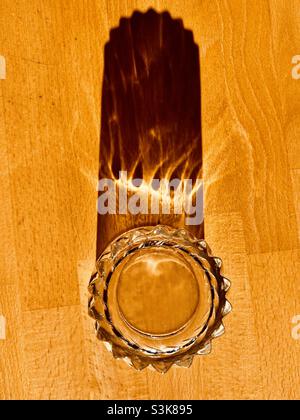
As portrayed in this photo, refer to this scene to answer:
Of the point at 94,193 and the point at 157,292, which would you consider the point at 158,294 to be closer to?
the point at 157,292

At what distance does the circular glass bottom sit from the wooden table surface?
36 mm

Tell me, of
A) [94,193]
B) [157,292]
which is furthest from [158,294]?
[94,193]

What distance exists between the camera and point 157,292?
0.55m

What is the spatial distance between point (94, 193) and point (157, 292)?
11cm

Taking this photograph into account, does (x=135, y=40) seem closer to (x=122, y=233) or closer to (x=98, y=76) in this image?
(x=98, y=76)

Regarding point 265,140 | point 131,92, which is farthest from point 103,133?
point 265,140

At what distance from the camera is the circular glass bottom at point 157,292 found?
A: 0.55 meters

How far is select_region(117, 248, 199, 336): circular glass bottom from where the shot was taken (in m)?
0.55

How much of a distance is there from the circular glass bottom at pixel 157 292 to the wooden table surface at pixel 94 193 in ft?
0.12

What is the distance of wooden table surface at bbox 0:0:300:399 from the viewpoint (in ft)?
1.77

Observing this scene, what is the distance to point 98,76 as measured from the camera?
55 cm

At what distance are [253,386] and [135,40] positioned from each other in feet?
1.10

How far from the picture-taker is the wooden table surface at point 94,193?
54cm
